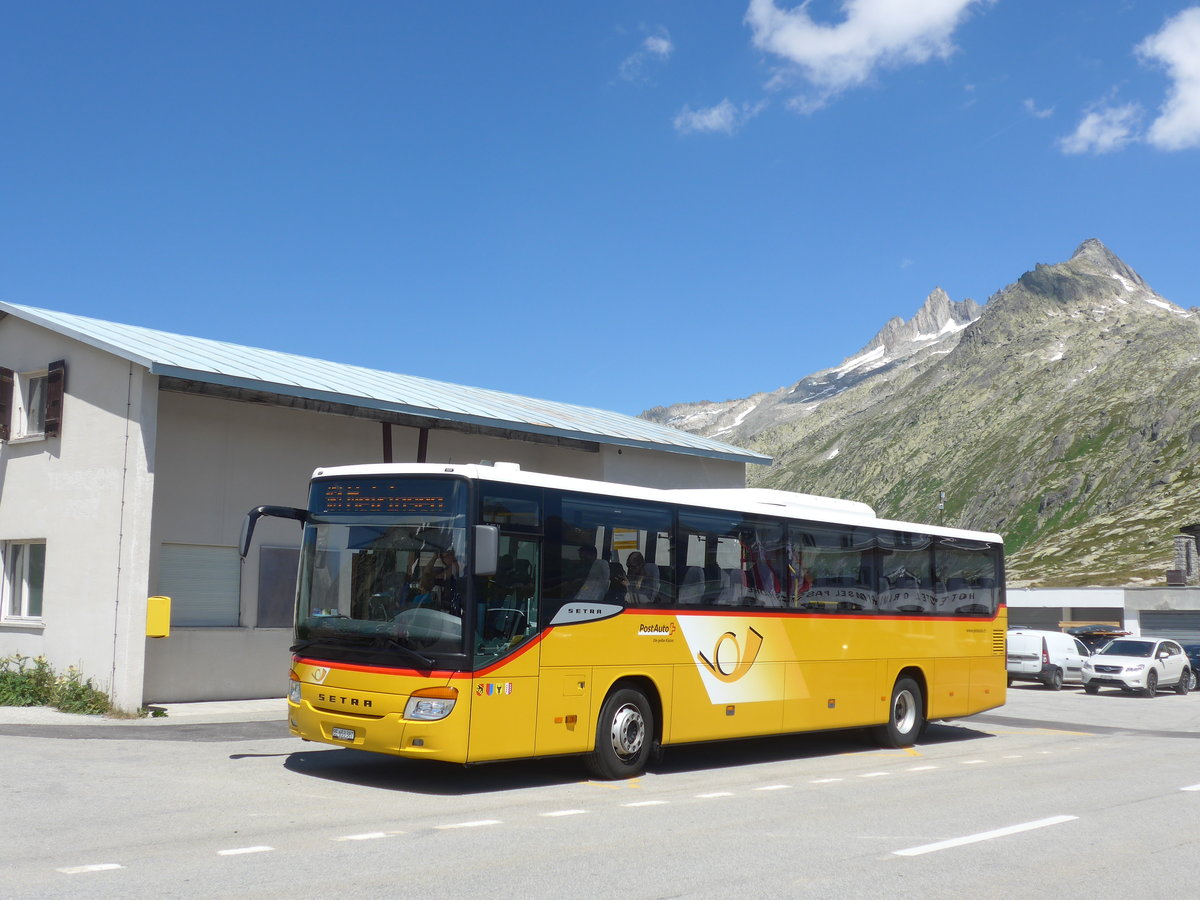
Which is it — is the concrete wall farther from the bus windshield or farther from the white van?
the bus windshield

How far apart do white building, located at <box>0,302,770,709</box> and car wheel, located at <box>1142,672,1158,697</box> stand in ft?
59.4

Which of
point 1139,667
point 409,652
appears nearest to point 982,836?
point 409,652

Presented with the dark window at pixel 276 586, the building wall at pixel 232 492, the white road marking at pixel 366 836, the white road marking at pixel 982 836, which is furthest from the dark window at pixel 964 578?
the white road marking at pixel 366 836

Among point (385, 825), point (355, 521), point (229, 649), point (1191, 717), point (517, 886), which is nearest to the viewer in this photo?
point (517, 886)

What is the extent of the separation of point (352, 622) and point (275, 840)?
112 inches

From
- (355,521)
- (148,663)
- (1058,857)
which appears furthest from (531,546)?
(148,663)

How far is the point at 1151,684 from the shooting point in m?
29.5

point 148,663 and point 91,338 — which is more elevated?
point 91,338

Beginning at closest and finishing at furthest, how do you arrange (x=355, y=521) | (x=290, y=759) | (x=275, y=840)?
(x=275, y=840), (x=355, y=521), (x=290, y=759)

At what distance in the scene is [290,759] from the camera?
40.6ft

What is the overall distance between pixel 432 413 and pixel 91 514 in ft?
17.5

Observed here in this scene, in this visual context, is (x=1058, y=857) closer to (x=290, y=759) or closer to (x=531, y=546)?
(x=531, y=546)

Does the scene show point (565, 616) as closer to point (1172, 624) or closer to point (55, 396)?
point (55, 396)

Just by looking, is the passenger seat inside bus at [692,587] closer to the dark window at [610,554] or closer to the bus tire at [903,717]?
the dark window at [610,554]
